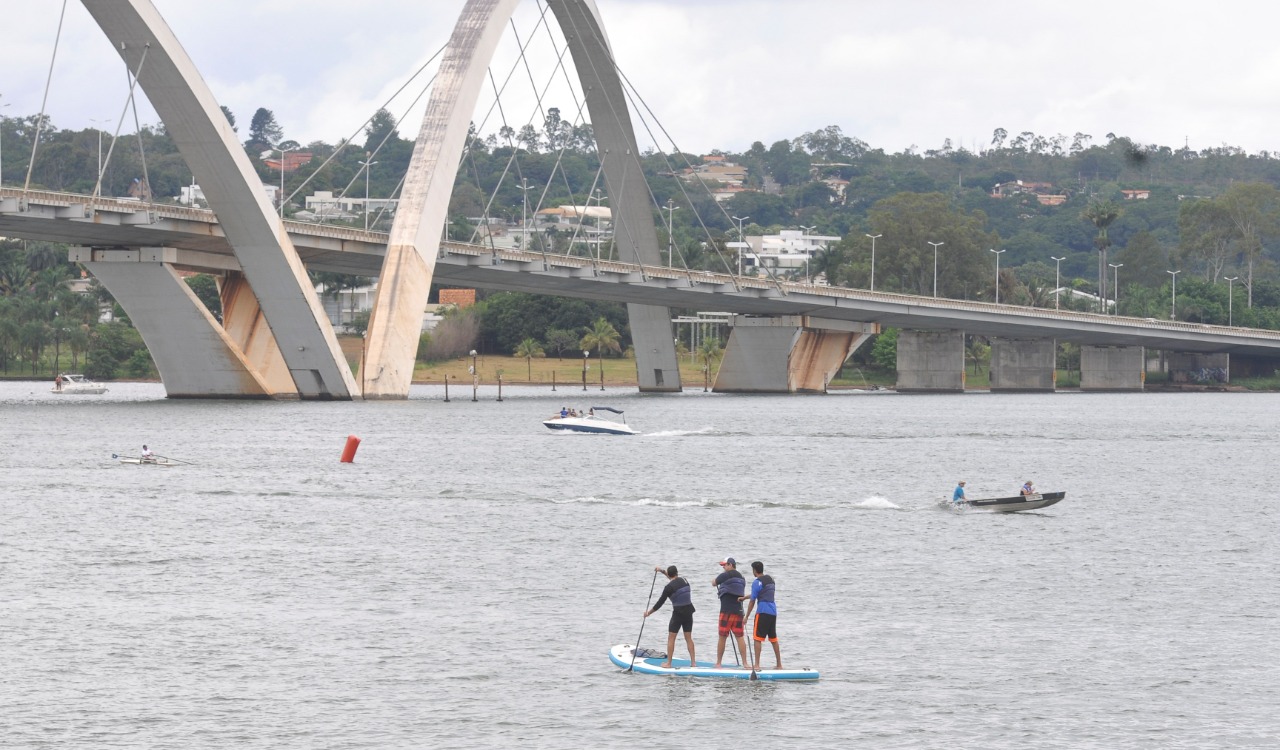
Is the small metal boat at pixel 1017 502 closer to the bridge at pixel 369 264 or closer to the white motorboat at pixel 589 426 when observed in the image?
the white motorboat at pixel 589 426

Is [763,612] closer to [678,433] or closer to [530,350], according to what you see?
[678,433]

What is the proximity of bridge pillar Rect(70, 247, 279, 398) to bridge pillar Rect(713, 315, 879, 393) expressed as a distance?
48241 millimetres

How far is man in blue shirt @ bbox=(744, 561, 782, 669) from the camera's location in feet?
103

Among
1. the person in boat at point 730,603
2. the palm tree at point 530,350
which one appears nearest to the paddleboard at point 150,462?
the person in boat at point 730,603

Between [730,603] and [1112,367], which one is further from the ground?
[1112,367]

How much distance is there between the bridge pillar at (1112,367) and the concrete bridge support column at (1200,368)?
12.2 m

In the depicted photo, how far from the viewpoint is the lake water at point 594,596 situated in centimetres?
2958

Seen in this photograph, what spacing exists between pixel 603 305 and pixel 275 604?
147 metres

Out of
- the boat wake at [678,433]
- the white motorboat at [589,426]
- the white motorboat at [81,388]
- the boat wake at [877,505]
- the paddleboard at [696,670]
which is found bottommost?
the paddleboard at [696,670]

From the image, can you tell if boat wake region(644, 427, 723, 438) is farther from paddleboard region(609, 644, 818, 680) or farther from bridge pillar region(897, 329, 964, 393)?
bridge pillar region(897, 329, 964, 393)

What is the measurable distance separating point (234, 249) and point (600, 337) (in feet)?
268

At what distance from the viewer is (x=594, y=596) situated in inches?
1607

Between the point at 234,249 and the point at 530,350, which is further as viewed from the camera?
the point at 530,350

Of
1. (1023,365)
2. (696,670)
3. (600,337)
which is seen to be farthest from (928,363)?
(696,670)
